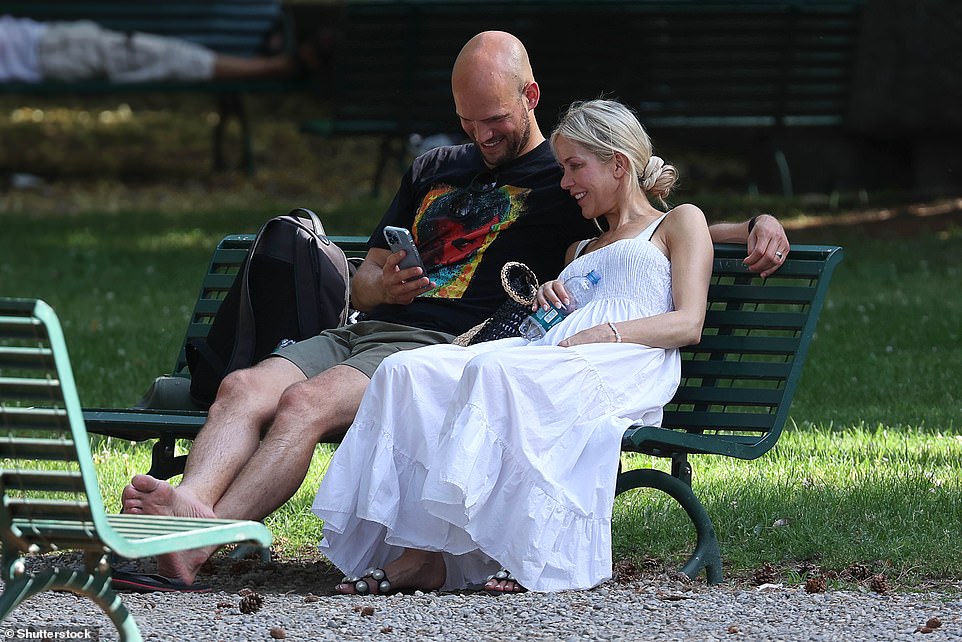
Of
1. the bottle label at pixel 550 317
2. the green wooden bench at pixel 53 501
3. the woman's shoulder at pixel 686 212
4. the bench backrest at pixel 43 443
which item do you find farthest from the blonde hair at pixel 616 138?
the bench backrest at pixel 43 443

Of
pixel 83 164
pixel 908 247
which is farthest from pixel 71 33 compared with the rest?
pixel 908 247

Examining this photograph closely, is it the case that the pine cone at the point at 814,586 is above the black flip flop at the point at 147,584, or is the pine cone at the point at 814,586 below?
above

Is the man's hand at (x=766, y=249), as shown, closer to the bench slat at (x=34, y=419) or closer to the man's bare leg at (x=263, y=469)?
the man's bare leg at (x=263, y=469)

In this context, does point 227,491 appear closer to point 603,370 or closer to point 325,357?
point 325,357

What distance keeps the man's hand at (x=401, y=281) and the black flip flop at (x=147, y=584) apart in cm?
118

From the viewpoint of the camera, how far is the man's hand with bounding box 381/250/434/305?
518 centimetres

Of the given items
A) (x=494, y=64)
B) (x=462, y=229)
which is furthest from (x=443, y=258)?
(x=494, y=64)

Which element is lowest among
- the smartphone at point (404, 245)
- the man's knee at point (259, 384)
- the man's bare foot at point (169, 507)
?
the man's bare foot at point (169, 507)

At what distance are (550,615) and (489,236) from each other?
1.51m

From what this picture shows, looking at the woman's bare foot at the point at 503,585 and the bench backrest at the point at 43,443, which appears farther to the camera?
the woman's bare foot at the point at 503,585

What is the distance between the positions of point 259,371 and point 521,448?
39.2 inches

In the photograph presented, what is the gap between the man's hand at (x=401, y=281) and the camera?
17.0ft

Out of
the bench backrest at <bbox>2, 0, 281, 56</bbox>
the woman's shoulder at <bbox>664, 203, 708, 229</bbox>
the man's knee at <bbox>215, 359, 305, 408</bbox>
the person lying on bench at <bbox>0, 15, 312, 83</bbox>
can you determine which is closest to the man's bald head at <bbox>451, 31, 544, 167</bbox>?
the woman's shoulder at <bbox>664, 203, 708, 229</bbox>

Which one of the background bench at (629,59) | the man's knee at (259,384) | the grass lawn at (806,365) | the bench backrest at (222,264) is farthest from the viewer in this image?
the background bench at (629,59)
